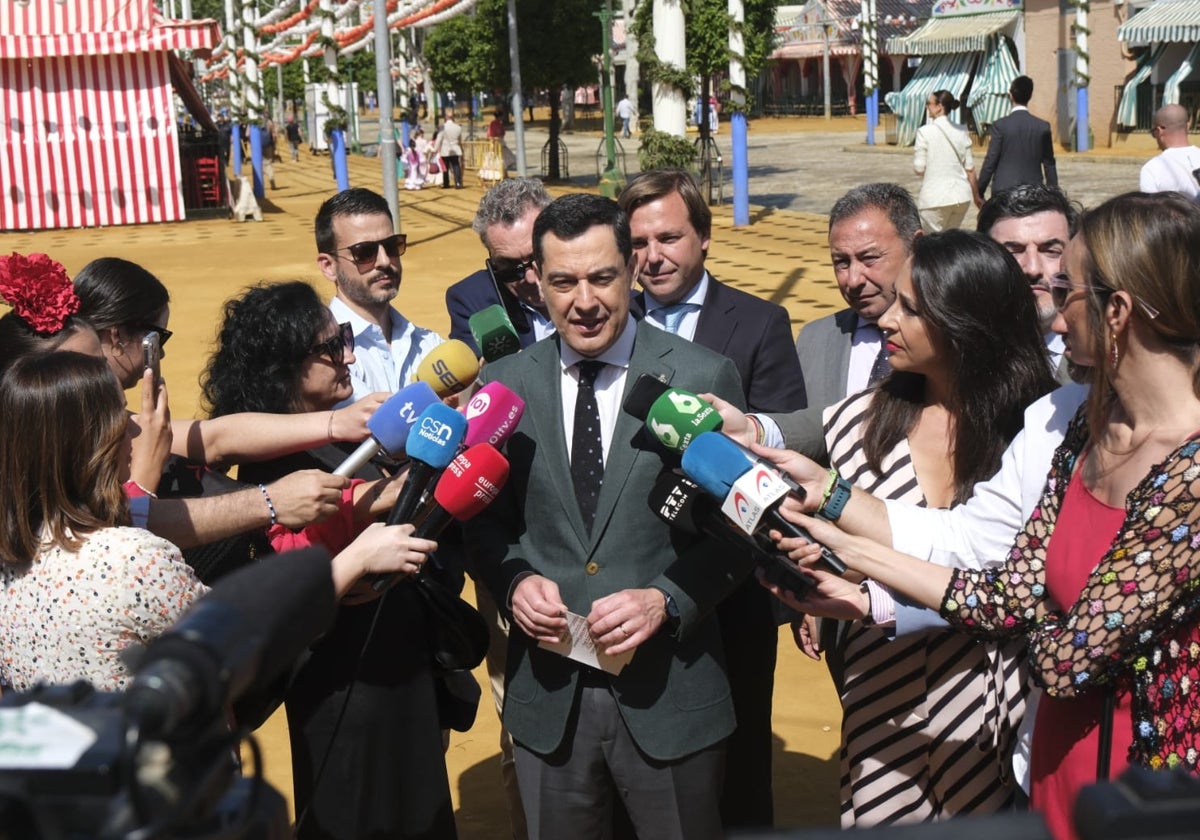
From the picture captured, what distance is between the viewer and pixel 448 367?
370 centimetres

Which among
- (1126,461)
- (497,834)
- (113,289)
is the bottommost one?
(497,834)

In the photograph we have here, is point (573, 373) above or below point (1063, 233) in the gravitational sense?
below

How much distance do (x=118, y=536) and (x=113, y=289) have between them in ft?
4.30

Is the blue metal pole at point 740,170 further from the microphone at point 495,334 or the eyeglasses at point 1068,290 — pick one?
the eyeglasses at point 1068,290

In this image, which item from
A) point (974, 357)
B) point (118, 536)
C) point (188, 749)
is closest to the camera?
point (188, 749)

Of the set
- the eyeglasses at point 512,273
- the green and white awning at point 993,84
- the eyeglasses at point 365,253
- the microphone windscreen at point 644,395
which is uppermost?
the green and white awning at point 993,84

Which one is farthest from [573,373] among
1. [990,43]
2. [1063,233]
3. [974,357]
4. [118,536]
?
[990,43]

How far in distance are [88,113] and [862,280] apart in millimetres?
23973

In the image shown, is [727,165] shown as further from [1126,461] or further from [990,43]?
[1126,461]

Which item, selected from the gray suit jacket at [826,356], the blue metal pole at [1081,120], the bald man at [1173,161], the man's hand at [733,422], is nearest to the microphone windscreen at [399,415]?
the man's hand at [733,422]

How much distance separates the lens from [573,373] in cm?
357

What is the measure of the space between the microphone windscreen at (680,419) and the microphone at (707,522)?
11 centimetres

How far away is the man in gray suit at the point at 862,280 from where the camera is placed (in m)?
4.32

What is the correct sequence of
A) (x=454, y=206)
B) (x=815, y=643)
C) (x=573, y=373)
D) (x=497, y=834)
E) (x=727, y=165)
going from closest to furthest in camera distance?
1. (x=573, y=373)
2. (x=815, y=643)
3. (x=497, y=834)
4. (x=454, y=206)
5. (x=727, y=165)
